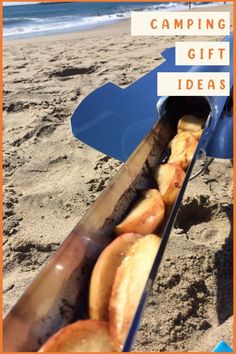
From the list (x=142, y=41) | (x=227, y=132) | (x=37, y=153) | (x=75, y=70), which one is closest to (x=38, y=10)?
(x=142, y=41)

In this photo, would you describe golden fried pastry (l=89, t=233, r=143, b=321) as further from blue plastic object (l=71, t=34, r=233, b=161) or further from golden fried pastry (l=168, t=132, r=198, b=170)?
blue plastic object (l=71, t=34, r=233, b=161)

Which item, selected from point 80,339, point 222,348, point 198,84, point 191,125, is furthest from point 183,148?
point 80,339

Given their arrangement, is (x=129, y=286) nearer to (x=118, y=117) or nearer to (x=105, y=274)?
(x=105, y=274)

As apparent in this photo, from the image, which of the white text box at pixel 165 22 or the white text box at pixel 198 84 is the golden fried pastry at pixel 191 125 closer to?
the white text box at pixel 198 84

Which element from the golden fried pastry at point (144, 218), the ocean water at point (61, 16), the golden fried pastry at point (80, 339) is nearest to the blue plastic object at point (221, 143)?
the golden fried pastry at point (144, 218)

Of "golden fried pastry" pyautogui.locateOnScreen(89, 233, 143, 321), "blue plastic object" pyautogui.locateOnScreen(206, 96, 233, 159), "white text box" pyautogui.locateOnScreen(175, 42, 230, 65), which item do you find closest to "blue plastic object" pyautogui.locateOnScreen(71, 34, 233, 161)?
"white text box" pyautogui.locateOnScreen(175, 42, 230, 65)

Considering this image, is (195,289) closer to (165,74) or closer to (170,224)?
(170,224)
